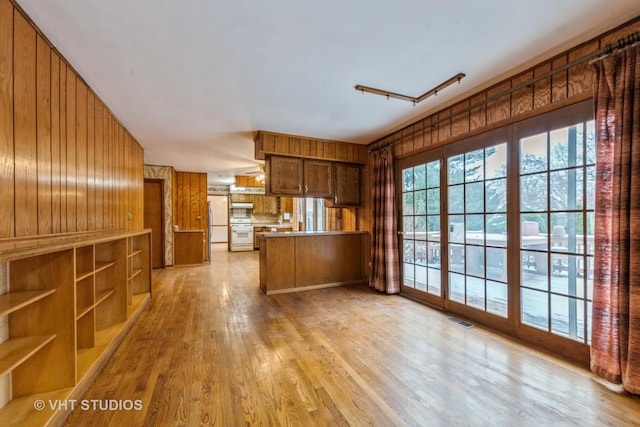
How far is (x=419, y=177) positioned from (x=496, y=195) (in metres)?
1.15

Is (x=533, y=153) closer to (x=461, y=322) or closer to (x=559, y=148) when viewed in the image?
(x=559, y=148)

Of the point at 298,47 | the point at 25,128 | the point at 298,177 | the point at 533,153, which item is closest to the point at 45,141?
the point at 25,128

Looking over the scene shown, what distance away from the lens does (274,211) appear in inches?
415

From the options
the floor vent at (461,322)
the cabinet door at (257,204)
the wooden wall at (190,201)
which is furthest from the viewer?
the cabinet door at (257,204)

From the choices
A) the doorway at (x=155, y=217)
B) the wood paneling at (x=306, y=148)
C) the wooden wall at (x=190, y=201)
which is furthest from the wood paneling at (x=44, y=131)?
the wooden wall at (x=190, y=201)

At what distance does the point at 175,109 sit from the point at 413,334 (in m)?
3.62

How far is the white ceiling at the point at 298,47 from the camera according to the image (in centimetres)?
170

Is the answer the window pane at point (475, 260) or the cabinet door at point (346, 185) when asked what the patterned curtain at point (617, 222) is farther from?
the cabinet door at point (346, 185)

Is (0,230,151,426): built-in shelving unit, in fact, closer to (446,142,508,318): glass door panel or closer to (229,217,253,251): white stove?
(446,142,508,318): glass door panel

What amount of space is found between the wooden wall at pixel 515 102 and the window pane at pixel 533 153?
0.73ft

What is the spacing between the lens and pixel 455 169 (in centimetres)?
325

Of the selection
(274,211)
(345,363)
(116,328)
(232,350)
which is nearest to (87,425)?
(232,350)

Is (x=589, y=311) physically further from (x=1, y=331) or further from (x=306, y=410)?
(x=1, y=331)

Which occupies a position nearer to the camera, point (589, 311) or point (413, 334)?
point (589, 311)
